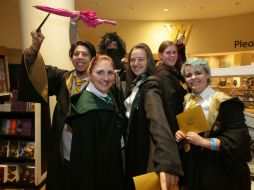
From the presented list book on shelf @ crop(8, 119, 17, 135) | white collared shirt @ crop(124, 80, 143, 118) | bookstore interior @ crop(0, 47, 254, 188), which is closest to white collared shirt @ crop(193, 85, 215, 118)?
white collared shirt @ crop(124, 80, 143, 118)

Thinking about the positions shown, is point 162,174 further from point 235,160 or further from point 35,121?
point 35,121

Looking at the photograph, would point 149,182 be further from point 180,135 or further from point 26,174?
point 26,174

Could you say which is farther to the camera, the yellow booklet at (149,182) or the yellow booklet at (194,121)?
the yellow booklet at (194,121)

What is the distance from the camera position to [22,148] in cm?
323

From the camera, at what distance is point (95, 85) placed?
137 centimetres

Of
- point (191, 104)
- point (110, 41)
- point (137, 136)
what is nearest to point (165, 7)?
point (110, 41)

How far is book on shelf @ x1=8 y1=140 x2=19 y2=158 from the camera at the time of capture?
3258 mm

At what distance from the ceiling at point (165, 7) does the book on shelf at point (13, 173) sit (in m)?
3.75

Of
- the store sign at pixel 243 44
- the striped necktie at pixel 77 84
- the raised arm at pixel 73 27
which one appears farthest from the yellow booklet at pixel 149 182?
the store sign at pixel 243 44

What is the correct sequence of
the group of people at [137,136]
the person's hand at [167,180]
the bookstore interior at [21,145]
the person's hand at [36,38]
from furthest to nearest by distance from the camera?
1. the bookstore interior at [21,145]
2. the person's hand at [36,38]
3. the group of people at [137,136]
4. the person's hand at [167,180]

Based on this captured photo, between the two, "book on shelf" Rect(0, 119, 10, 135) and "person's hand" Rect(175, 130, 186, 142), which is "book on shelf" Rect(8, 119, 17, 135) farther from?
"person's hand" Rect(175, 130, 186, 142)

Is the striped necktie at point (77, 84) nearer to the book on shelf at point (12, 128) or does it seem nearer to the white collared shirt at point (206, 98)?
the white collared shirt at point (206, 98)

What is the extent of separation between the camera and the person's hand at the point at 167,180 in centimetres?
108

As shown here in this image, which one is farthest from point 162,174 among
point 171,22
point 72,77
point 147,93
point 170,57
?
point 171,22
